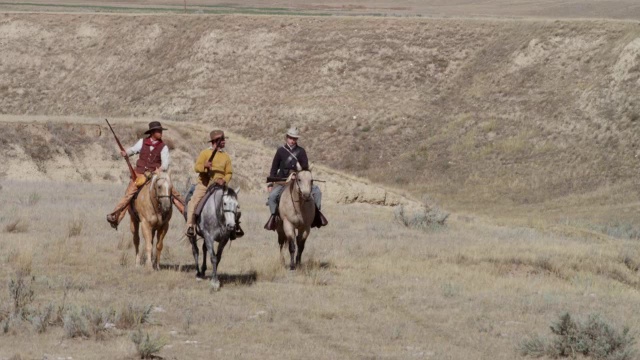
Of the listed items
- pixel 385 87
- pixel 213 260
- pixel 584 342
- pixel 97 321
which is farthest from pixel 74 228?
pixel 385 87

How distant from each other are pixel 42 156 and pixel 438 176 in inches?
828

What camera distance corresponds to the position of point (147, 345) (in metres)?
13.0

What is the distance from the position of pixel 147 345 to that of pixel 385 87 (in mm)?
53985

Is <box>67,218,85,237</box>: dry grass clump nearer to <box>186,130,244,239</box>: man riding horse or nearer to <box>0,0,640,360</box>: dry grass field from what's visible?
<box>0,0,640,360</box>: dry grass field

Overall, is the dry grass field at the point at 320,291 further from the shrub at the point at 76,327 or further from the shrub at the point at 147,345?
the shrub at the point at 147,345

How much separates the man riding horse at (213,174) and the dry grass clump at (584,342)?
5495 mm

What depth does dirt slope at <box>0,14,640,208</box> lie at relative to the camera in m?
54.9

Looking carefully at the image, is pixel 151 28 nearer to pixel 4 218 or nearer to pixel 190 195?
pixel 4 218

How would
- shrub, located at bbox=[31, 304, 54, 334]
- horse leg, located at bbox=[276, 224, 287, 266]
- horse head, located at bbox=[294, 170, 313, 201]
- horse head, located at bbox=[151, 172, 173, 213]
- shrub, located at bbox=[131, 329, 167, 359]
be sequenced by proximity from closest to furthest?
shrub, located at bbox=[131, 329, 167, 359]
shrub, located at bbox=[31, 304, 54, 334]
horse head, located at bbox=[151, 172, 173, 213]
horse head, located at bbox=[294, 170, 313, 201]
horse leg, located at bbox=[276, 224, 287, 266]

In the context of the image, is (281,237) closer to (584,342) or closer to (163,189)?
(163,189)

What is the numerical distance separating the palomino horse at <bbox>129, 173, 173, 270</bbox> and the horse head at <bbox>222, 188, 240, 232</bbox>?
45.4 inches

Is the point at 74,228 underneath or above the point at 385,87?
underneath

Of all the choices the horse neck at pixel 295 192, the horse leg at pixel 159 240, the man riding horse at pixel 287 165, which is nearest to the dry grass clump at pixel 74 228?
the horse leg at pixel 159 240

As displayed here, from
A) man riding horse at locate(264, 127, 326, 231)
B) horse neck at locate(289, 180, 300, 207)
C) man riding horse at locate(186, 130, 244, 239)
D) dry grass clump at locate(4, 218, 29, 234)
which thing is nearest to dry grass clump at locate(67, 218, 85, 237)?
dry grass clump at locate(4, 218, 29, 234)
